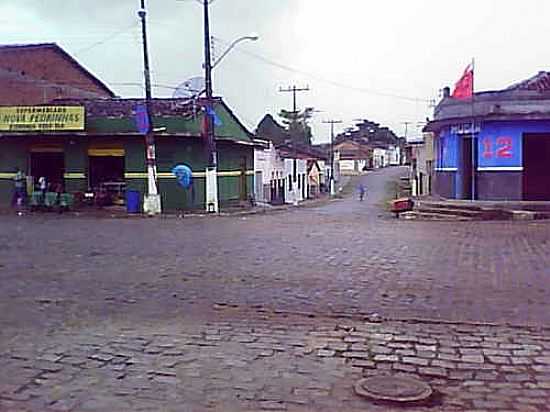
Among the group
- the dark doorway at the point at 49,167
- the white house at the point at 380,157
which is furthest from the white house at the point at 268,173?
the white house at the point at 380,157

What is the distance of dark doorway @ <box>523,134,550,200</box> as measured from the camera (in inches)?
978

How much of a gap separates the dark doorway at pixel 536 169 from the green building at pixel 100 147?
1209cm

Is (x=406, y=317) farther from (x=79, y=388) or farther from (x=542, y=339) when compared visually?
(x=79, y=388)

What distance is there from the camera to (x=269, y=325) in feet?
26.0

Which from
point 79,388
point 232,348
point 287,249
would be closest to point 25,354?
point 79,388

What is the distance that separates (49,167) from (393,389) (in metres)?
27.7

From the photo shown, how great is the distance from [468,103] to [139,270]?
51.3 feet

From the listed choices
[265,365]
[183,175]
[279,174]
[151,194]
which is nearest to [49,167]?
[151,194]

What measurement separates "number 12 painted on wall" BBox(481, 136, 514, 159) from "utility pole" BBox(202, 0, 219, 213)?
10.0 meters

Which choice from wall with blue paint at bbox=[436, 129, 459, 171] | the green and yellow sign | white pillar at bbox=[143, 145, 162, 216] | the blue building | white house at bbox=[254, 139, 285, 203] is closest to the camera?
the blue building

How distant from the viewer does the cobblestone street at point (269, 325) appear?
18.7 ft

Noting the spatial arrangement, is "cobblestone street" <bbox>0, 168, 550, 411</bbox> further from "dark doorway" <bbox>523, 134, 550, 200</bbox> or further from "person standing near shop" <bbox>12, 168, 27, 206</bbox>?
"person standing near shop" <bbox>12, 168, 27, 206</bbox>

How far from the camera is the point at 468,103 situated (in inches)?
976

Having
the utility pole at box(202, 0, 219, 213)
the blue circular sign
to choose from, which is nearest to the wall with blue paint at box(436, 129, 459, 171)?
the utility pole at box(202, 0, 219, 213)
